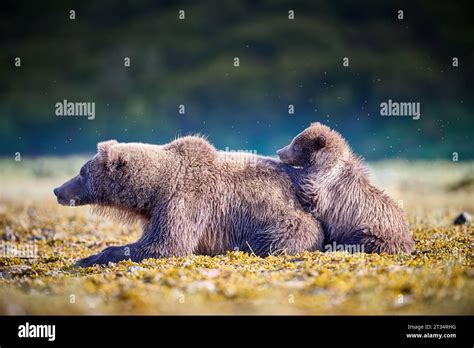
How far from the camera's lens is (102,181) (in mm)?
11055

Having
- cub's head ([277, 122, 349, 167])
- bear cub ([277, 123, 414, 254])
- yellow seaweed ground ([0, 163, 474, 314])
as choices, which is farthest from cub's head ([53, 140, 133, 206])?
bear cub ([277, 123, 414, 254])

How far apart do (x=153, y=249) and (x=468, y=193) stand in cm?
1688

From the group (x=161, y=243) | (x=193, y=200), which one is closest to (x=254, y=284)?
(x=161, y=243)

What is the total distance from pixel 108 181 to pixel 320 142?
3.87 metres

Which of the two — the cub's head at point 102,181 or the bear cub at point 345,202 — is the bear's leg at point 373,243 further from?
the cub's head at point 102,181

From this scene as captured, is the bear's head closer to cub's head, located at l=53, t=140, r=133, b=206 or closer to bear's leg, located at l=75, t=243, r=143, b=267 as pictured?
cub's head, located at l=53, t=140, r=133, b=206

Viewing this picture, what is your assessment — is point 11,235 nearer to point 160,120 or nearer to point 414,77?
point 160,120

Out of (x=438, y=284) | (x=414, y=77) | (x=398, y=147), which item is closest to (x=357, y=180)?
(x=438, y=284)

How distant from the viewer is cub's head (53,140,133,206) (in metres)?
10.9

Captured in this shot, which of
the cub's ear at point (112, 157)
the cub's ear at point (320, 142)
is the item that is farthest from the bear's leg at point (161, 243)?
the cub's ear at point (320, 142)

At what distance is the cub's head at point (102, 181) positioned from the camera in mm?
10938

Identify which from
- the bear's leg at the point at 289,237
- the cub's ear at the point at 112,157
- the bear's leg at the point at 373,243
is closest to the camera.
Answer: the bear's leg at the point at 289,237

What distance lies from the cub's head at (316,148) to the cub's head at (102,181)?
2975 millimetres

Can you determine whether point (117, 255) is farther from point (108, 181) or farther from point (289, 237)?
point (289, 237)
